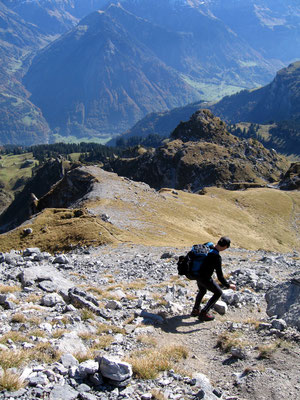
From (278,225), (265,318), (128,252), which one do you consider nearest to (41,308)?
(265,318)

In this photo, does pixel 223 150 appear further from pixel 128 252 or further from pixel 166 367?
pixel 166 367

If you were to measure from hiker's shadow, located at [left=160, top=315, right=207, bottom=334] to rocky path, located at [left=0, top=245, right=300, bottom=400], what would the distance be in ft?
0.13

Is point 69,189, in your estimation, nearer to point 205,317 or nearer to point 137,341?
point 205,317

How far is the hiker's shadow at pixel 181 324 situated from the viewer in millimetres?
13094

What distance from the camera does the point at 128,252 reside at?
102 ft

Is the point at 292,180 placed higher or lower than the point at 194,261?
higher

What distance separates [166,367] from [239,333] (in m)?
3.69

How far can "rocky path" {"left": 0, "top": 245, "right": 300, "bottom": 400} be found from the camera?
834 cm

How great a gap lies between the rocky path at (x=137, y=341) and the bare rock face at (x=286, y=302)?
0.08 metres

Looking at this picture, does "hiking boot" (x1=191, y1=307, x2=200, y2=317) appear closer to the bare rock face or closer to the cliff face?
the bare rock face

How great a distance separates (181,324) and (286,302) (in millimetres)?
4181

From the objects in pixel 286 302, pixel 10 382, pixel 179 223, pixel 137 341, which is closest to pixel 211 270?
pixel 286 302

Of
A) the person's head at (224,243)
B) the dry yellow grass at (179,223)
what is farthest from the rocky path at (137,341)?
the dry yellow grass at (179,223)

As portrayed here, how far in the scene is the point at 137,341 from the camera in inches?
462
